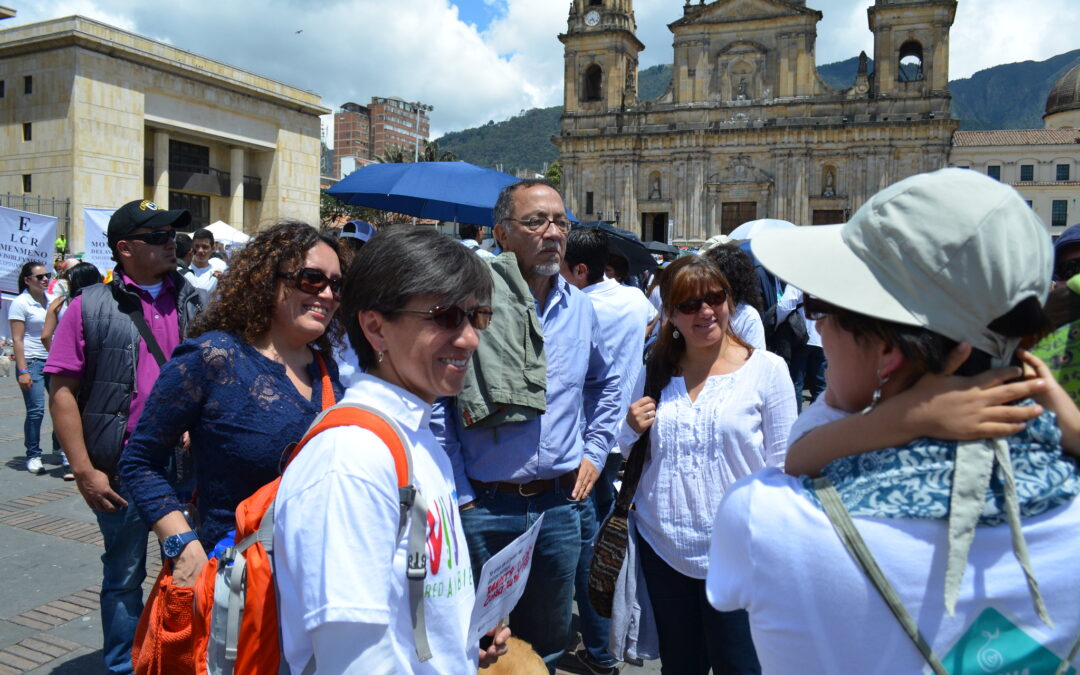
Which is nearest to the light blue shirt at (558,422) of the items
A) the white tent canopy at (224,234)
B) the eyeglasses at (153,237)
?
the eyeglasses at (153,237)

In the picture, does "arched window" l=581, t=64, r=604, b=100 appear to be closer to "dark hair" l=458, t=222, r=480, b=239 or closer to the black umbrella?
"dark hair" l=458, t=222, r=480, b=239

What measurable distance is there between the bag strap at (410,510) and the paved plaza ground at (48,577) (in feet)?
8.50

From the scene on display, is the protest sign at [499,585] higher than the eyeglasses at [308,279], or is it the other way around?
the eyeglasses at [308,279]

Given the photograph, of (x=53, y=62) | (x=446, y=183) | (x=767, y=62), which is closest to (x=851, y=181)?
(x=767, y=62)

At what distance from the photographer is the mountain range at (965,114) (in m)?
156

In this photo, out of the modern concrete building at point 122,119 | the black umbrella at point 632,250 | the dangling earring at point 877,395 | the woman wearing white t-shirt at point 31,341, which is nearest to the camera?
the dangling earring at point 877,395

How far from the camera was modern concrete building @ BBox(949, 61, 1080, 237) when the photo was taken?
54812mm

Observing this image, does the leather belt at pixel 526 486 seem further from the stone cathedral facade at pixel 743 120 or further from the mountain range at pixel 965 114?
the mountain range at pixel 965 114

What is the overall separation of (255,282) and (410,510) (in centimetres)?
132

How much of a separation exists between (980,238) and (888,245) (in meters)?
Result: 0.12

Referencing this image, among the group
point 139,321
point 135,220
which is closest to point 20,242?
point 135,220

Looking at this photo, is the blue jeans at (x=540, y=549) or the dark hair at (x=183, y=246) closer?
the blue jeans at (x=540, y=549)

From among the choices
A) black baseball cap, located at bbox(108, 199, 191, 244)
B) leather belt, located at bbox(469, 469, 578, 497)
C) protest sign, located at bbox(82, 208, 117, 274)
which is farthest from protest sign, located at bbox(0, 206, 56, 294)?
leather belt, located at bbox(469, 469, 578, 497)

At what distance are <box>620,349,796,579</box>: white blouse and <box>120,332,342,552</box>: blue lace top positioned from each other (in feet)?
4.41
